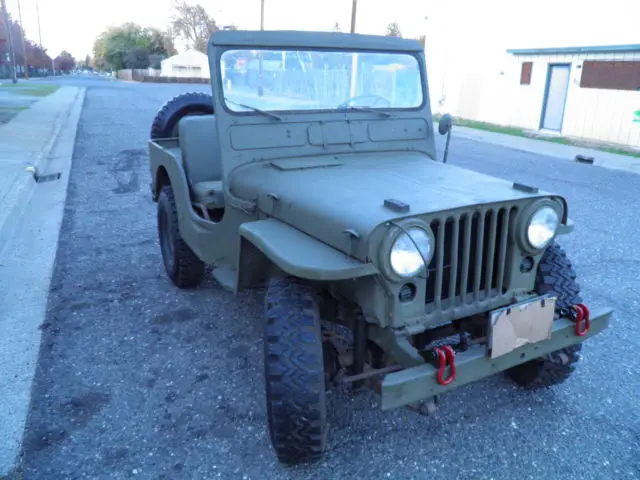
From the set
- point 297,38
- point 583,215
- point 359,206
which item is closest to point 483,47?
point 583,215

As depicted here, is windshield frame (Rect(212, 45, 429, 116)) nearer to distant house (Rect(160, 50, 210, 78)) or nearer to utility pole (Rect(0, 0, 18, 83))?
utility pole (Rect(0, 0, 18, 83))

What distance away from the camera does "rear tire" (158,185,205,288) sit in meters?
4.16

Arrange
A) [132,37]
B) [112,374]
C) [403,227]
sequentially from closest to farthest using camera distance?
[403,227], [112,374], [132,37]

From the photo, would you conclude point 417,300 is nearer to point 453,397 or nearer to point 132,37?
point 453,397

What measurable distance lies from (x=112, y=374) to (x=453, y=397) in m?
1.95

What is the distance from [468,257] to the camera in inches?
96.3

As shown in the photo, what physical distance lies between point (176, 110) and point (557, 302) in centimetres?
375

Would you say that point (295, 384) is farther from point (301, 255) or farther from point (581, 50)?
point (581, 50)

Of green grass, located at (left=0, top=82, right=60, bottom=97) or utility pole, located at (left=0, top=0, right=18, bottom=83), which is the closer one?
green grass, located at (left=0, top=82, right=60, bottom=97)

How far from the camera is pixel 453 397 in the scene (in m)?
3.04

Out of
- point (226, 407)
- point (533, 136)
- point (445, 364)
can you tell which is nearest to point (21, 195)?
point (226, 407)

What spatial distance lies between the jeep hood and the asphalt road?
3.32 feet

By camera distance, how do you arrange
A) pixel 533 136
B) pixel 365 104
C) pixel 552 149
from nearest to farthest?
pixel 365 104
pixel 552 149
pixel 533 136

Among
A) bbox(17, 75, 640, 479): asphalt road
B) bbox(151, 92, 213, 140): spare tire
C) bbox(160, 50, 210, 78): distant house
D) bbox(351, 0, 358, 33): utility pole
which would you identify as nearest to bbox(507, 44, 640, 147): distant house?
bbox(351, 0, 358, 33): utility pole
